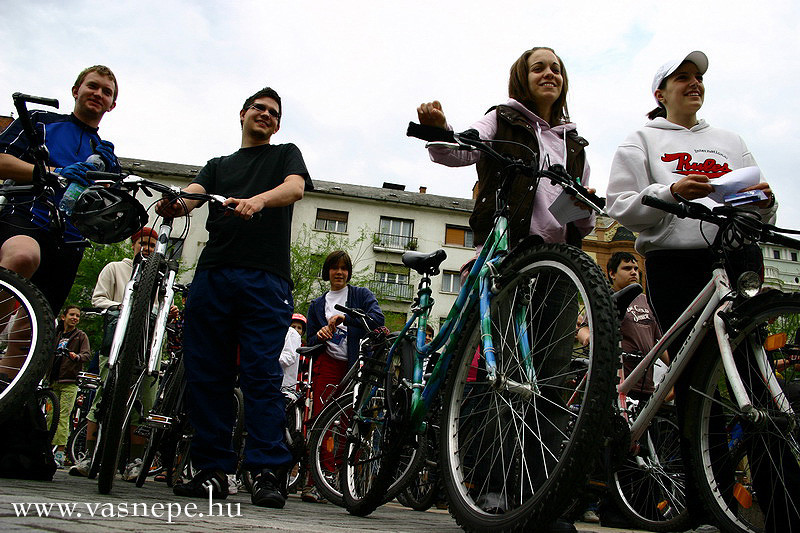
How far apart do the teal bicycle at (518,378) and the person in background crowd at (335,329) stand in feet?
9.72

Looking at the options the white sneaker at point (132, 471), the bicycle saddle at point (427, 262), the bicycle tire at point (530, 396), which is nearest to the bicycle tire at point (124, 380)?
the bicycle saddle at point (427, 262)

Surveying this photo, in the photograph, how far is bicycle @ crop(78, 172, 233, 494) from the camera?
10.2ft

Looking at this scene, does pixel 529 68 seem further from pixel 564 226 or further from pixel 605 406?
pixel 605 406

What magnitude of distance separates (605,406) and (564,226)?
1446mm

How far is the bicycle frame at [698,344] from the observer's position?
2338mm

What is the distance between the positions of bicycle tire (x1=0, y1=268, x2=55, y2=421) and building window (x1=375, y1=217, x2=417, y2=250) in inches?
1486

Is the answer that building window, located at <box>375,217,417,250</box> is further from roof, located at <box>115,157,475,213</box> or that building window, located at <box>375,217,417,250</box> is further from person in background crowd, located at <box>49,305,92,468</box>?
person in background crowd, located at <box>49,305,92,468</box>

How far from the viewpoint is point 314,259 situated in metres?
31.8

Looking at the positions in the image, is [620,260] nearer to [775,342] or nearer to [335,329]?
[335,329]

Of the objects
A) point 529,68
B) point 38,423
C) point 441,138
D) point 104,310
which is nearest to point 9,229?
point 38,423

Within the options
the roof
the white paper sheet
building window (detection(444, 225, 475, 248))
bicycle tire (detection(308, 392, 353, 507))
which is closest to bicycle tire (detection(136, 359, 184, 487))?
bicycle tire (detection(308, 392, 353, 507))

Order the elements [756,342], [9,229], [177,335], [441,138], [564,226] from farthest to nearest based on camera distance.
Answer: [177,335] < [9,229] < [564,226] < [441,138] < [756,342]

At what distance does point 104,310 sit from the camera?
537cm

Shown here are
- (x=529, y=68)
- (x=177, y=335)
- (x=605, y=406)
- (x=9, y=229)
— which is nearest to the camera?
(x=605, y=406)
